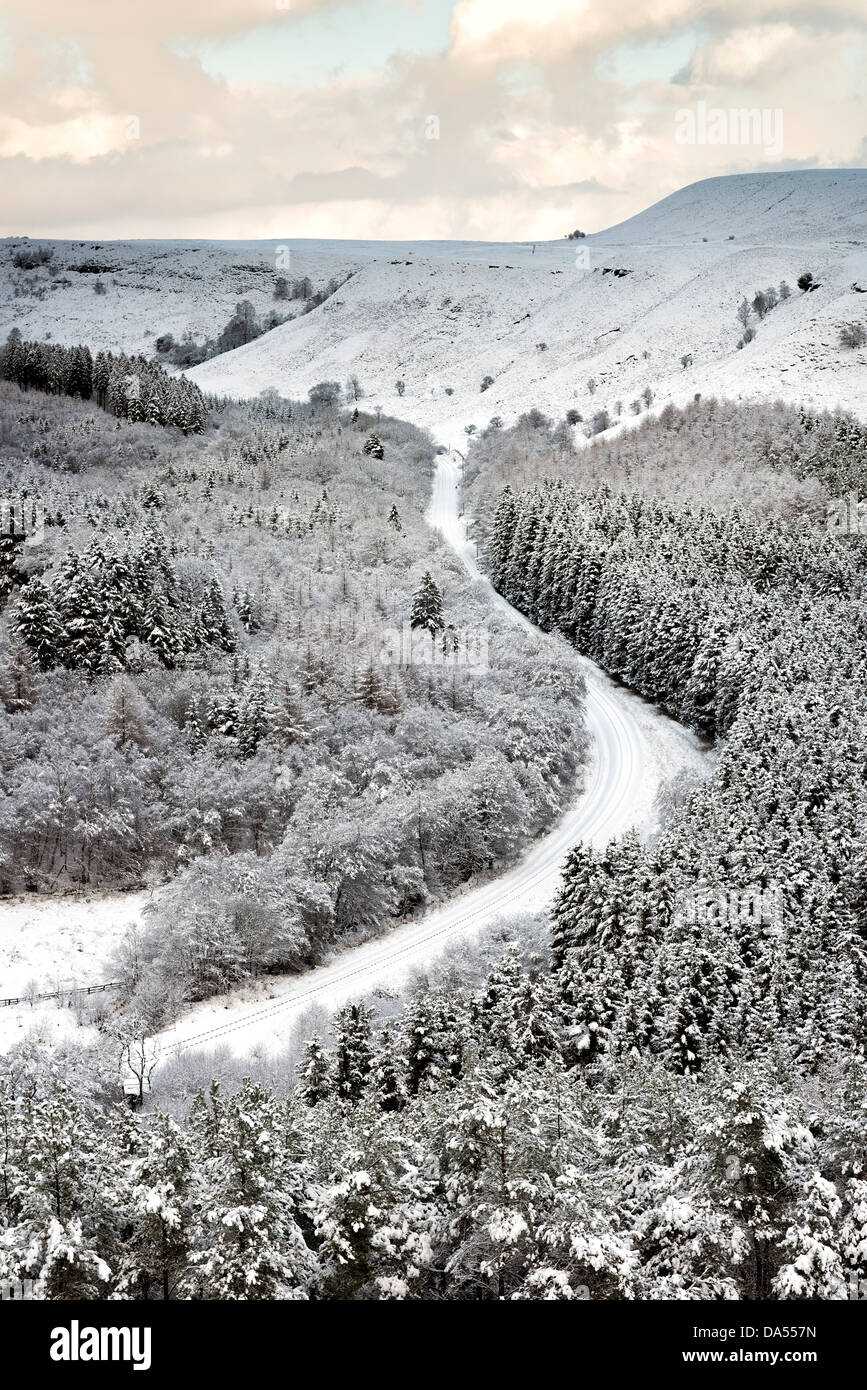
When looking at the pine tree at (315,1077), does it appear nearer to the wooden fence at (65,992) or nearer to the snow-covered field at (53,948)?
the snow-covered field at (53,948)

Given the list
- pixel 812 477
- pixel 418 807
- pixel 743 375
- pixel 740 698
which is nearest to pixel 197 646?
pixel 418 807

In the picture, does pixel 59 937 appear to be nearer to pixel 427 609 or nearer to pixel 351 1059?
pixel 351 1059

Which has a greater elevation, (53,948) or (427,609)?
(427,609)

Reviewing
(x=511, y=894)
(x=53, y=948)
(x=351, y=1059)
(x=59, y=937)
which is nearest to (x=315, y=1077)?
(x=351, y=1059)

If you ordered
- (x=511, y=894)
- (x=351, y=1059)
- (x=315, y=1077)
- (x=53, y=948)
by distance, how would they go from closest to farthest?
(x=315, y=1077)
(x=351, y=1059)
(x=53, y=948)
(x=511, y=894)

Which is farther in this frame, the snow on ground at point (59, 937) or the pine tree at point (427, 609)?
the pine tree at point (427, 609)

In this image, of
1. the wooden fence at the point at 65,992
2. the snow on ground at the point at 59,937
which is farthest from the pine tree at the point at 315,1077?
the snow on ground at the point at 59,937

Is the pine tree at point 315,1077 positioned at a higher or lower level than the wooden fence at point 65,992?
higher

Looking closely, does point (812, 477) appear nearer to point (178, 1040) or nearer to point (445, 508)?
point (445, 508)

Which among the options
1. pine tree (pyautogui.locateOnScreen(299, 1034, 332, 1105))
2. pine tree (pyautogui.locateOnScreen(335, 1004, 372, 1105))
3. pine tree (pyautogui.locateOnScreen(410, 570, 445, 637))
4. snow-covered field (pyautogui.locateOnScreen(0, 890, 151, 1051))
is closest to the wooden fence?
snow-covered field (pyautogui.locateOnScreen(0, 890, 151, 1051))
